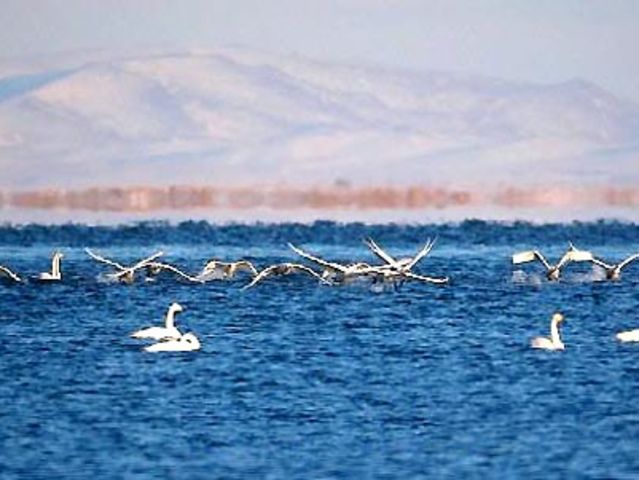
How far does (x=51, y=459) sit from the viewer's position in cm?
3272

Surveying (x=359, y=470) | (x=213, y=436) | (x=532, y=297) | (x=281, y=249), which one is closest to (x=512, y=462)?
(x=359, y=470)

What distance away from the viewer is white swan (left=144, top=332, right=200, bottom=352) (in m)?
45.6

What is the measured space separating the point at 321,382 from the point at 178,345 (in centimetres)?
539

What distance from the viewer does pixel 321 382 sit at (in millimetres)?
40875

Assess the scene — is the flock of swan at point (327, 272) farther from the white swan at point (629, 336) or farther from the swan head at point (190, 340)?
the swan head at point (190, 340)

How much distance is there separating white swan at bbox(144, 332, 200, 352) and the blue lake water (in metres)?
0.27

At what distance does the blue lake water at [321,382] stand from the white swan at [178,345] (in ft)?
0.89

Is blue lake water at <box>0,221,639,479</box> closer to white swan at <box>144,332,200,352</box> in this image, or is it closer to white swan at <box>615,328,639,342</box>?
white swan at <box>144,332,200,352</box>

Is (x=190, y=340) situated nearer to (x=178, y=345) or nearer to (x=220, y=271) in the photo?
(x=178, y=345)

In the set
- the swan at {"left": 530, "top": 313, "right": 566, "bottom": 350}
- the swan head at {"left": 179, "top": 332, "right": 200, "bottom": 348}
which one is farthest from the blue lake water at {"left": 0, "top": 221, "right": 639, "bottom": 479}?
the swan head at {"left": 179, "top": 332, "right": 200, "bottom": 348}

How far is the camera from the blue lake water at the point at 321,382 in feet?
108

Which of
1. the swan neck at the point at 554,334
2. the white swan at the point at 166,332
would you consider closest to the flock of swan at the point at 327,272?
the white swan at the point at 166,332

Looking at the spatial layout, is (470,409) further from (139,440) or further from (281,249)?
(281,249)

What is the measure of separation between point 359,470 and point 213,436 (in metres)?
3.25
